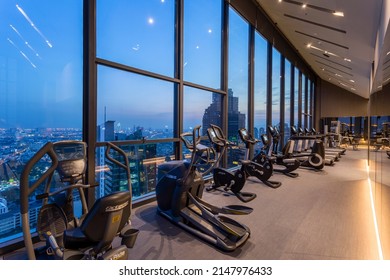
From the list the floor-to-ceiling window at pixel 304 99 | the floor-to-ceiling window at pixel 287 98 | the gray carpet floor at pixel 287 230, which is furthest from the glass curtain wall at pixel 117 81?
the floor-to-ceiling window at pixel 304 99

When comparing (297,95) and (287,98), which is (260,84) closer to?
(287,98)

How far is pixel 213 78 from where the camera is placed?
5477 mm

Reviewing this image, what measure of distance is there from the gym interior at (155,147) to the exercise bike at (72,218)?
0.01 m

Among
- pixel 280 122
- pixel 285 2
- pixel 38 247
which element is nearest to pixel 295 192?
pixel 38 247

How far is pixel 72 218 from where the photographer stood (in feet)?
7.50

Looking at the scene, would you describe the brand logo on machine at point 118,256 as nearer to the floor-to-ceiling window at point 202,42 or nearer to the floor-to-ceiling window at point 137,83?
the floor-to-ceiling window at point 137,83

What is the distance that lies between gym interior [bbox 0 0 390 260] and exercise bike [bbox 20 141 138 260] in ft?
0.04

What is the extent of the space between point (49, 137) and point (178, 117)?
2.19 m

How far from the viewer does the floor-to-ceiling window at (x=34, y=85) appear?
232 centimetres

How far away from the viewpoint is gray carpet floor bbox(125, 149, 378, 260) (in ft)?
7.26

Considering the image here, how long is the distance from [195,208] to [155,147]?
156 centimetres

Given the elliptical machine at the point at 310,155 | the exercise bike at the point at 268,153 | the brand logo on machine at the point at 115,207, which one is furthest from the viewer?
the elliptical machine at the point at 310,155

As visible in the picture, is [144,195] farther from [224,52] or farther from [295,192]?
[224,52]

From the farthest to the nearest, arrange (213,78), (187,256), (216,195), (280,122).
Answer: (280,122) < (213,78) < (216,195) < (187,256)
